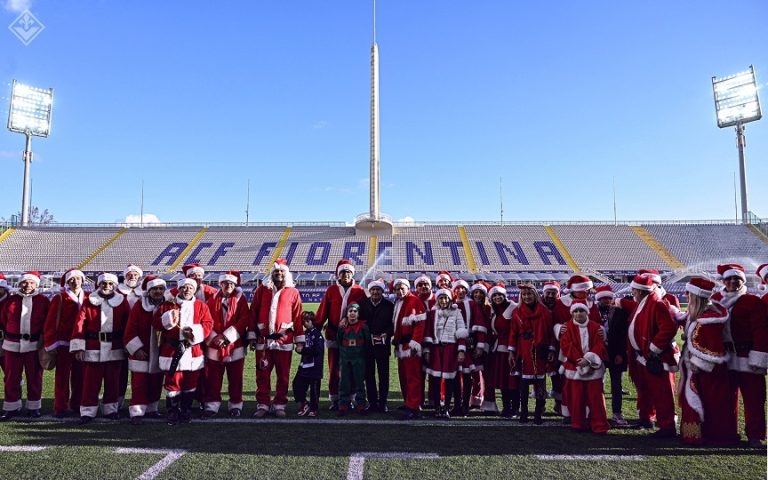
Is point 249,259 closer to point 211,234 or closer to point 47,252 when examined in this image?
point 211,234

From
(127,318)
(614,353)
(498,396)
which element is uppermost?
(127,318)

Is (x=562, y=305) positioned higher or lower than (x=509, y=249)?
lower

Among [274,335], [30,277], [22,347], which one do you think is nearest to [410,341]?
[274,335]

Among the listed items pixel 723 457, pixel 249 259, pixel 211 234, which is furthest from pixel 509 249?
pixel 723 457

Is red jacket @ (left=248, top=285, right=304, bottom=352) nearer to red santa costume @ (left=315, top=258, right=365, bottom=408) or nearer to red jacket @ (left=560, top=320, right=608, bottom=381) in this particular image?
red santa costume @ (left=315, top=258, right=365, bottom=408)

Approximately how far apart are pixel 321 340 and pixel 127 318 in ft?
7.60

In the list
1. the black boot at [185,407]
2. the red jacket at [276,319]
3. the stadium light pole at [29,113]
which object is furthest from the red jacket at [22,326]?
the stadium light pole at [29,113]

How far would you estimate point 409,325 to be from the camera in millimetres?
6246

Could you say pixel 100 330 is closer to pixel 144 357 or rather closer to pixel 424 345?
pixel 144 357

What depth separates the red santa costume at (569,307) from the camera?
5759mm

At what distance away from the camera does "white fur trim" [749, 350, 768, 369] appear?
466cm

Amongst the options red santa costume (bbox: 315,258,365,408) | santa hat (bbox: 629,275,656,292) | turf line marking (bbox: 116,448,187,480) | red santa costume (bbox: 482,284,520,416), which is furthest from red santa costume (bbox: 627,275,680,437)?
turf line marking (bbox: 116,448,187,480)

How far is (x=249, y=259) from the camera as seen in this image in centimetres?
3747

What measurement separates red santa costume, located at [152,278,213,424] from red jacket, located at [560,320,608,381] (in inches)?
162
